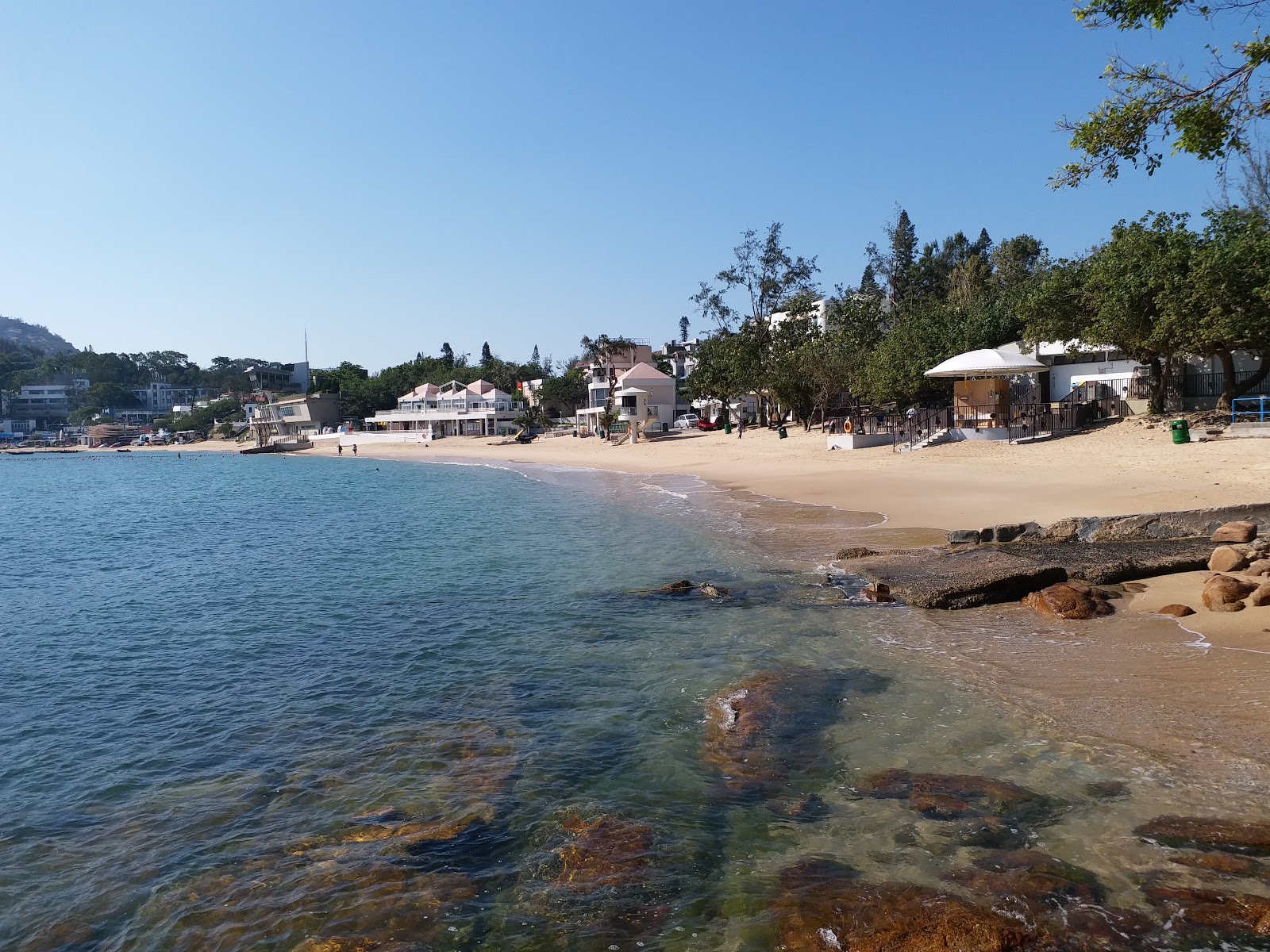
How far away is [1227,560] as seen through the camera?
11336 millimetres

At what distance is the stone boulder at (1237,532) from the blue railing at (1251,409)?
1403cm

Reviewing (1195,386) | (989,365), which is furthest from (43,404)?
(1195,386)

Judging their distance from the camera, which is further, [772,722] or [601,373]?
[601,373]

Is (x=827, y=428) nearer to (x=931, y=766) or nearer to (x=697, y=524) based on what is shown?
(x=697, y=524)

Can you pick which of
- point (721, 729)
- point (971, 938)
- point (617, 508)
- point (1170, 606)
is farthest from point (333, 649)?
point (617, 508)

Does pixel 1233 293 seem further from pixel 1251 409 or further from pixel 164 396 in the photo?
pixel 164 396

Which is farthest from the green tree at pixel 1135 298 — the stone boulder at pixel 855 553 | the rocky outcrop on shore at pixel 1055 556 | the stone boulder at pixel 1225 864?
the stone boulder at pixel 1225 864

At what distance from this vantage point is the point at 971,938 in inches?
171

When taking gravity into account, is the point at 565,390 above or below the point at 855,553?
above

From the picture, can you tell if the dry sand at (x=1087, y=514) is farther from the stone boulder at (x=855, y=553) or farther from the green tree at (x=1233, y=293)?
the green tree at (x=1233, y=293)

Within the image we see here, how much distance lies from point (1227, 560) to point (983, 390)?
22.8m

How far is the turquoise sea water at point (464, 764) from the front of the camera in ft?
17.1

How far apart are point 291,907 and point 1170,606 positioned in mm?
10415

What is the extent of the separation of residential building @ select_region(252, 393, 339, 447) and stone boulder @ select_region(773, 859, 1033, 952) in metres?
115
